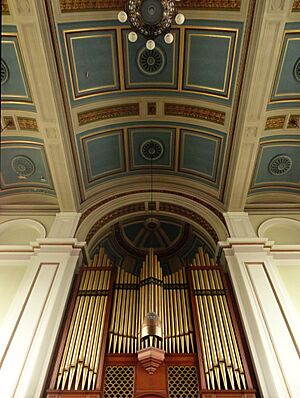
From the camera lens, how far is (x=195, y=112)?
8094mm

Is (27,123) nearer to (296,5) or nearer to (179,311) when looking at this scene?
(179,311)

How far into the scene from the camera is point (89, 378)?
534cm

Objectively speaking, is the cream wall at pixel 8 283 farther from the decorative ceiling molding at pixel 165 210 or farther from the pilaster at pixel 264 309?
the pilaster at pixel 264 309

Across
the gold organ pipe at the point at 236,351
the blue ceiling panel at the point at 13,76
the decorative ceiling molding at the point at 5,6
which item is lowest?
the gold organ pipe at the point at 236,351

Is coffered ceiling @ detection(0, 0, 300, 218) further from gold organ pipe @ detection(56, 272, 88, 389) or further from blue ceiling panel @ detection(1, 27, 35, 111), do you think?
gold organ pipe @ detection(56, 272, 88, 389)

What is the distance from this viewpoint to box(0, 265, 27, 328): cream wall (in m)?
6.38

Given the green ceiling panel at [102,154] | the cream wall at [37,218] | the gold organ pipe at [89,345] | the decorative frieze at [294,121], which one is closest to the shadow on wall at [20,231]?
the cream wall at [37,218]

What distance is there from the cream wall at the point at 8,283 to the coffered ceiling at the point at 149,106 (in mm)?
1963

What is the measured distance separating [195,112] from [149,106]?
1116 millimetres

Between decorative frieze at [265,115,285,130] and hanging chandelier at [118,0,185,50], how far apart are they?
10.6ft

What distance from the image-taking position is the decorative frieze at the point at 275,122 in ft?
24.5

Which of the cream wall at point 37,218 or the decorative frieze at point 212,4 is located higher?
the decorative frieze at point 212,4

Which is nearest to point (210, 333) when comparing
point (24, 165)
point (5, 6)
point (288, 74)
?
point (288, 74)

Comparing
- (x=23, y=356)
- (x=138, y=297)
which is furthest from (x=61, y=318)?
(x=138, y=297)
